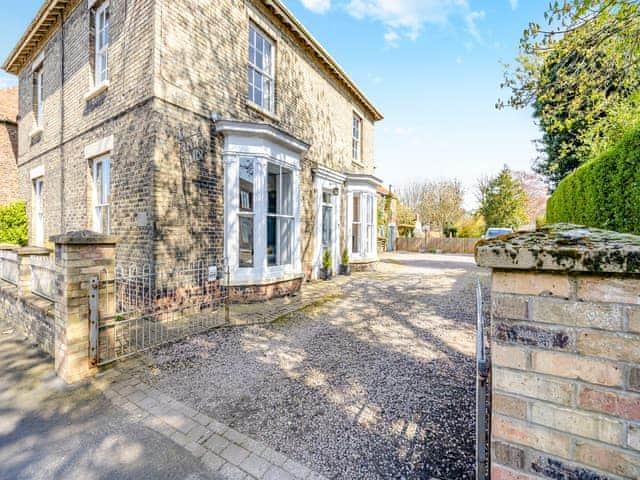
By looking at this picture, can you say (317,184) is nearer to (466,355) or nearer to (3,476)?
(466,355)

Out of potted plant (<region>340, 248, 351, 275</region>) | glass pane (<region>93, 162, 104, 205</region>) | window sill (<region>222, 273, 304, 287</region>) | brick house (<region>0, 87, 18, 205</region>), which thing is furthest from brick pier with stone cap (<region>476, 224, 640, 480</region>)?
brick house (<region>0, 87, 18, 205</region>)

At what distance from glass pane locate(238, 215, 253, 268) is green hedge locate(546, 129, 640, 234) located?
20.8ft

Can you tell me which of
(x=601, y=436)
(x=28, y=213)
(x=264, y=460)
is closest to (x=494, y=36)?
(x=601, y=436)

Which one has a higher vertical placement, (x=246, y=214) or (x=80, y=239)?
(x=246, y=214)

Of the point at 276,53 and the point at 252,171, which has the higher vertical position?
the point at 276,53

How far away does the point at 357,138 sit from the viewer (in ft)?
46.1

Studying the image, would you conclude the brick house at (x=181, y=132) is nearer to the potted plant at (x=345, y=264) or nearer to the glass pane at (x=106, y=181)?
the glass pane at (x=106, y=181)

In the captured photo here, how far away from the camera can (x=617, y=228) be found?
4.46 meters

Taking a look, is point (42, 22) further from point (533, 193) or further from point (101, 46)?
point (533, 193)

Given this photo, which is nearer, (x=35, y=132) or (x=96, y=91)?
(x=96, y=91)

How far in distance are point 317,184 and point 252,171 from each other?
3479mm

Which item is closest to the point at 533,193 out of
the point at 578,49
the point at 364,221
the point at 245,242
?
the point at 364,221

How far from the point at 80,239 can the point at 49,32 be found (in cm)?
956

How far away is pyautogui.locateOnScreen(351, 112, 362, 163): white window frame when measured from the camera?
1372 cm
